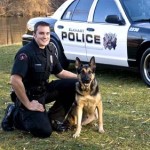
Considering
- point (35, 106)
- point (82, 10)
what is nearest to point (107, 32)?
point (82, 10)

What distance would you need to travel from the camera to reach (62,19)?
910 cm

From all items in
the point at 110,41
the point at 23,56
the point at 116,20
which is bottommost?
the point at 110,41

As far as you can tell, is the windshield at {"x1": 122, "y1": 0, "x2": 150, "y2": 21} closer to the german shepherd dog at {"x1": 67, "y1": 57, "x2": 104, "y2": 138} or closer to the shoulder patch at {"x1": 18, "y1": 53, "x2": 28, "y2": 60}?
the german shepherd dog at {"x1": 67, "y1": 57, "x2": 104, "y2": 138}

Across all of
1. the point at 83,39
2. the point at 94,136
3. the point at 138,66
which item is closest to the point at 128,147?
the point at 94,136

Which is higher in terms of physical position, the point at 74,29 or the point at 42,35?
the point at 42,35

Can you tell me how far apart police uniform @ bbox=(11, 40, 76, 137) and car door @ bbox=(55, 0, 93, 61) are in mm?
3031

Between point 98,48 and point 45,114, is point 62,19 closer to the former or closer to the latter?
point 98,48

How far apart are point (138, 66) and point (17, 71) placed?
132 inches

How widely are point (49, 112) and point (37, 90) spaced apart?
1.10 feet

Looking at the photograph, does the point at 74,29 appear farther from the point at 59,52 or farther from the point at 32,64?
the point at 32,64

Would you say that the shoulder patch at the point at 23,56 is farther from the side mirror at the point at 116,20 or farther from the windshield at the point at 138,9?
the windshield at the point at 138,9

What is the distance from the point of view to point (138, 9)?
318 inches

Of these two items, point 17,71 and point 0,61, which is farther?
point 0,61

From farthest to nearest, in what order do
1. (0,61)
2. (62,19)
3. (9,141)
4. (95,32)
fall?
(0,61)
(62,19)
(95,32)
(9,141)
